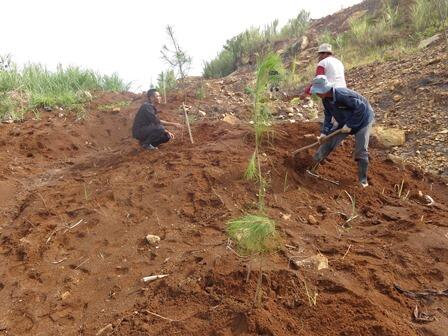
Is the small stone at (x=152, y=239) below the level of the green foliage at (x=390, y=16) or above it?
below

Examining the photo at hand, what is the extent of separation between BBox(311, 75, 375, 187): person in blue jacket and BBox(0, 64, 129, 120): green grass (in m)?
5.58

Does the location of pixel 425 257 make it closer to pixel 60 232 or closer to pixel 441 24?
pixel 60 232

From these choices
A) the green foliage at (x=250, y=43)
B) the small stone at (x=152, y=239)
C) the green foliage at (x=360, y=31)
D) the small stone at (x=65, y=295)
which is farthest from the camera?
the green foliage at (x=250, y=43)

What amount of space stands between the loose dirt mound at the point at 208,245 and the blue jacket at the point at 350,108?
2.05 feet

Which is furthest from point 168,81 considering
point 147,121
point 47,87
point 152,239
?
point 152,239

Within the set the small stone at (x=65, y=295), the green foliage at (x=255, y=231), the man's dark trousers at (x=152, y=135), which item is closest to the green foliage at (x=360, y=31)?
the man's dark trousers at (x=152, y=135)

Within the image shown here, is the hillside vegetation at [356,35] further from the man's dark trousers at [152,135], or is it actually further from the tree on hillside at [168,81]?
the man's dark trousers at [152,135]

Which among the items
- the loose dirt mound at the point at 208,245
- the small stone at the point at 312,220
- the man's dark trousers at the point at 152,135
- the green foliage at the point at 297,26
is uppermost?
the green foliage at the point at 297,26

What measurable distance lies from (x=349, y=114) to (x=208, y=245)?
2.11m

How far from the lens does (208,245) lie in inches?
131

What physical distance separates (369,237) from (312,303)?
1234mm

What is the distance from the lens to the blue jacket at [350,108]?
4230 millimetres

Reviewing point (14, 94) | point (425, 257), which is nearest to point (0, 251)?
point (425, 257)

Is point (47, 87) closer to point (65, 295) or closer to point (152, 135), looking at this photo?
point (152, 135)
